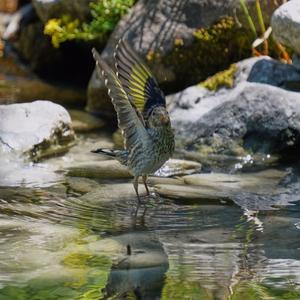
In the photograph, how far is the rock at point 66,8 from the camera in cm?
1025

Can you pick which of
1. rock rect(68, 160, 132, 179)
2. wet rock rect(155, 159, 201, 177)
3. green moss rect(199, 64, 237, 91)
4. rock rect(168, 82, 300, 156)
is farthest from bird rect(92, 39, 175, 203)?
green moss rect(199, 64, 237, 91)

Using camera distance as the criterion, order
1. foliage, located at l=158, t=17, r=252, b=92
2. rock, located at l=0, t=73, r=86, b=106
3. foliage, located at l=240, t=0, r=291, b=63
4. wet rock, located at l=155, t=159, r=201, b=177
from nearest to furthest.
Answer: wet rock, located at l=155, t=159, r=201, b=177 → foliage, located at l=240, t=0, r=291, b=63 → foliage, located at l=158, t=17, r=252, b=92 → rock, located at l=0, t=73, r=86, b=106

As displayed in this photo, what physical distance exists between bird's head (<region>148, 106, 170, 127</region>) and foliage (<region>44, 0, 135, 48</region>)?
398 centimetres

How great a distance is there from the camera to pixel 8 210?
583cm

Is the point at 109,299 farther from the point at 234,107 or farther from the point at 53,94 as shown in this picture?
the point at 53,94

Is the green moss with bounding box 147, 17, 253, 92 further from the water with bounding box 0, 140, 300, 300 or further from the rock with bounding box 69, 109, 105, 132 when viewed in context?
the water with bounding box 0, 140, 300, 300

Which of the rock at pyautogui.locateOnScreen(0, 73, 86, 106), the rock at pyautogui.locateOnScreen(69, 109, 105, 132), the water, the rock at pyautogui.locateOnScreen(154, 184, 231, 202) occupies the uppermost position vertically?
the water

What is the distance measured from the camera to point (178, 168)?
7.23 m

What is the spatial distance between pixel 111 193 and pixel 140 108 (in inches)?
30.8

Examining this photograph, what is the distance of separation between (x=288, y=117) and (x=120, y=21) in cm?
260

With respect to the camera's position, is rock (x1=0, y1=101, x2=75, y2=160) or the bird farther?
rock (x1=0, y1=101, x2=75, y2=160)

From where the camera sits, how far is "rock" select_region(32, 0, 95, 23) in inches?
404

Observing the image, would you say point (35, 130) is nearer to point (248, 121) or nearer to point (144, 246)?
point (248, 121)

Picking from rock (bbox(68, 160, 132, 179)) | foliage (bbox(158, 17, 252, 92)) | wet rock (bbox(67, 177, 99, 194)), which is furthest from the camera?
foliage (bbox(158, 17, 252, 92))
